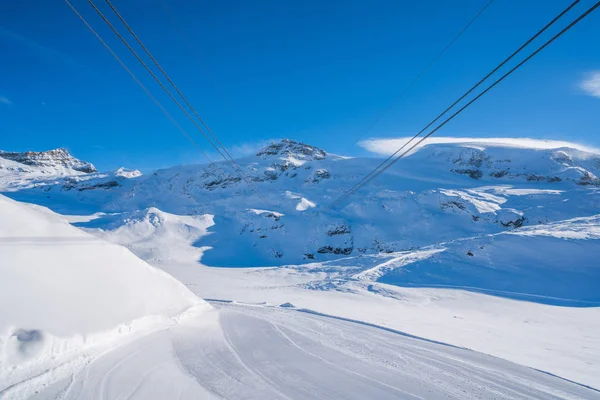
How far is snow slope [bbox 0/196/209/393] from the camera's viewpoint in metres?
2.54

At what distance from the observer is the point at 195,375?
2.74 m

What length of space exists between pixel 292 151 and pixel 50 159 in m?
124

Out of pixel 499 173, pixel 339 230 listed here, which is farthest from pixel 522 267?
pixel 499 173

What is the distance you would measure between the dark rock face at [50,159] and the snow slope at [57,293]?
15638 cm

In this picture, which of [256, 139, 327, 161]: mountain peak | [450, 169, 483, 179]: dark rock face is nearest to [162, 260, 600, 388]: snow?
[450, 169, 483, 179]: dark rock face

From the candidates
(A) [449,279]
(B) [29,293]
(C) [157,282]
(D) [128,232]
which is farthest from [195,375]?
(D) [128,232]

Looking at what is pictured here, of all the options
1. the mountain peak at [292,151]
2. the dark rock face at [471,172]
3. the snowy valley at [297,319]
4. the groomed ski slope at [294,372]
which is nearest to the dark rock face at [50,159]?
the mountain peak at [292,151]

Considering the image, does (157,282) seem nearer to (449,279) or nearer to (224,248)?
(449,279)

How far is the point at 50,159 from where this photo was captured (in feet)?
452

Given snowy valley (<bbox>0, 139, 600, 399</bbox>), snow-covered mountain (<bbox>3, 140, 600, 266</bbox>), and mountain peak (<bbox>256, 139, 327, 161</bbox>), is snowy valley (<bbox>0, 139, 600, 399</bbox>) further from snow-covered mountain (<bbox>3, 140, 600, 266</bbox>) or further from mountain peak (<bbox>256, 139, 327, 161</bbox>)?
mountain peak (<bbox>256, 139, 327, 161</bbox>)

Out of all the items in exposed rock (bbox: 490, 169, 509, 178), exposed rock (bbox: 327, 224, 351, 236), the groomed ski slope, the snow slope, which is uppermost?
exposed rock (bbox: 490, 169, 509, 178)

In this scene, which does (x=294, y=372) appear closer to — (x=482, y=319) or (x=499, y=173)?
(x=482, y=319)

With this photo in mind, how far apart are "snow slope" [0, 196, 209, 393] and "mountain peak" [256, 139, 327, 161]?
87745 mm

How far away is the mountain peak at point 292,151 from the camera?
94.3m
